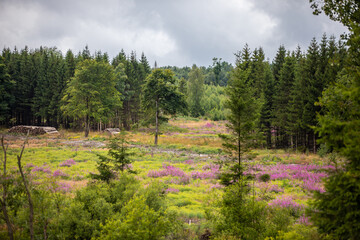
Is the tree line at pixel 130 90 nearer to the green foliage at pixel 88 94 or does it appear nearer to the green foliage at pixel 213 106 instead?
the green foliage at pixel 88 94

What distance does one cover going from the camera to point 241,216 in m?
5.86

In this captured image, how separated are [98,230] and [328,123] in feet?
21.1

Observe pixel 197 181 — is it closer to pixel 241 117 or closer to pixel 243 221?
pixel 241 117

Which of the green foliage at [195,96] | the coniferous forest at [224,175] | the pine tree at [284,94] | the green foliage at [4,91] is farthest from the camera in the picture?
the green foliage at [195,96]

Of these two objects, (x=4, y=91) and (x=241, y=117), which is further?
(x=4, y=91)

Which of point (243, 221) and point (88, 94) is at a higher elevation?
point (88, 94)

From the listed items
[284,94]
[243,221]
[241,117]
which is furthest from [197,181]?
[284,94]

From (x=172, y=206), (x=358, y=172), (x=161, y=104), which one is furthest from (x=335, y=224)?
(x=161, y=104)

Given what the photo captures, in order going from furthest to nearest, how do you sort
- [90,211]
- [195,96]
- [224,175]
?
[195,96], [224,175], [90,211]

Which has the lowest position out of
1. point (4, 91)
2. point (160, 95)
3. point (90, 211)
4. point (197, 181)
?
point (197, 181)

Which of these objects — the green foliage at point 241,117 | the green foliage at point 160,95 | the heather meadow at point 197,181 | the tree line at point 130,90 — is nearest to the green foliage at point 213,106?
the tree line at point 130,90

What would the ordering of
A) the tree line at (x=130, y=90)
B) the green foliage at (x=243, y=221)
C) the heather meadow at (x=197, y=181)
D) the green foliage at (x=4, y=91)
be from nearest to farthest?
the green foliage at (x=243, y=221)
the heather meadow at (x=197, y=181)
the tree line at (x=130, y=90)
the green foliage at (x=4, y=91)

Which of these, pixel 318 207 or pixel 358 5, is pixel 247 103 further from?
pixel 318 207

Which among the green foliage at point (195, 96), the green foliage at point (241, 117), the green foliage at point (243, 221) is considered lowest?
the green foliage at point (243, 221)
